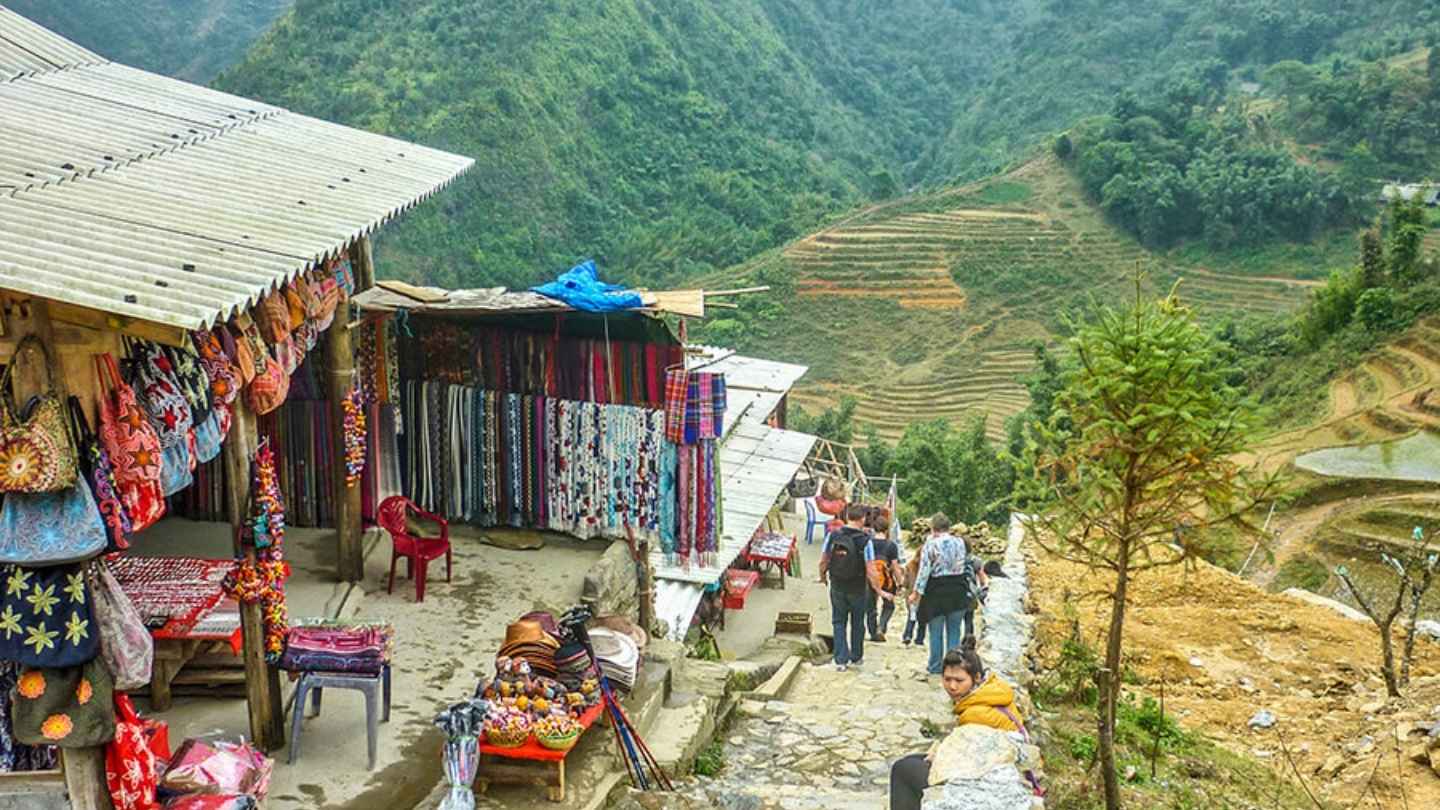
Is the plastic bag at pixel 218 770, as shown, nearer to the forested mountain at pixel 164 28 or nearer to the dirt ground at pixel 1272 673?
the dirt ground at pixel 1272 673

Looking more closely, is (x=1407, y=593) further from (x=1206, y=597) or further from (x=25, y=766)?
(x=25, y=766)

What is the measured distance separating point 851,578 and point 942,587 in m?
0.67

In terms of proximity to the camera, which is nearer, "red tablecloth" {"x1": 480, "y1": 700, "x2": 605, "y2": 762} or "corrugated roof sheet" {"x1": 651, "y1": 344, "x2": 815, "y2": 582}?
"red tablecloth" {"x1": 480, "y1": 700, "x2": 605, "y2": 762}

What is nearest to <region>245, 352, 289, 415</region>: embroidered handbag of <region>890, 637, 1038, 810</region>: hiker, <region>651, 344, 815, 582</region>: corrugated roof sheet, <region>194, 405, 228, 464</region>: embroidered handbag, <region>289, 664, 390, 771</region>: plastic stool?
<region>194, 405, 228, 464</region>: embroidered handbag

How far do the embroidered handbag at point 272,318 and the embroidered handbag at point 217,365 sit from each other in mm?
451

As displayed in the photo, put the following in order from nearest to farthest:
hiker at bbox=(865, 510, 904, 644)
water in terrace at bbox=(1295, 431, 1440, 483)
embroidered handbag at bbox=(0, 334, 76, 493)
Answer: embroidered handbag at bbox=(0, 334, 76, 493), hiker at bbox=(865, 510, 904, 644), water in terrace at bbox=(1295, 431, 1440, 483)

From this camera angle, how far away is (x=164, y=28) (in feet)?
205

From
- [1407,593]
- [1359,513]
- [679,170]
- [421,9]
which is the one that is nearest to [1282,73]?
[679,170]

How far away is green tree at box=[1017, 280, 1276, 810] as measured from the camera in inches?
225

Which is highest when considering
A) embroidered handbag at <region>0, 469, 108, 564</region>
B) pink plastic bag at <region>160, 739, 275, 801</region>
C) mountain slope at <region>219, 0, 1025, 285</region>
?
mountain slope at <region>219, 0, 1025, 285</region>

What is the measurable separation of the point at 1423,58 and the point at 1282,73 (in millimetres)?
5021

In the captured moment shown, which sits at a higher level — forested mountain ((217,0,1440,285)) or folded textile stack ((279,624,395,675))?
A: forested mountain ((217,0,1440,285))

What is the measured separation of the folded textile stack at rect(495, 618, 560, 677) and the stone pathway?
90 centimetres

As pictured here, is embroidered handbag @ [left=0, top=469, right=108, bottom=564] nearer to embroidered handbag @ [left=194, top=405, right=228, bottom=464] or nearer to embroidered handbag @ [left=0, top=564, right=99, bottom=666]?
embroidered handbag @ [left=0, top=564, right=99, bottom=666]
